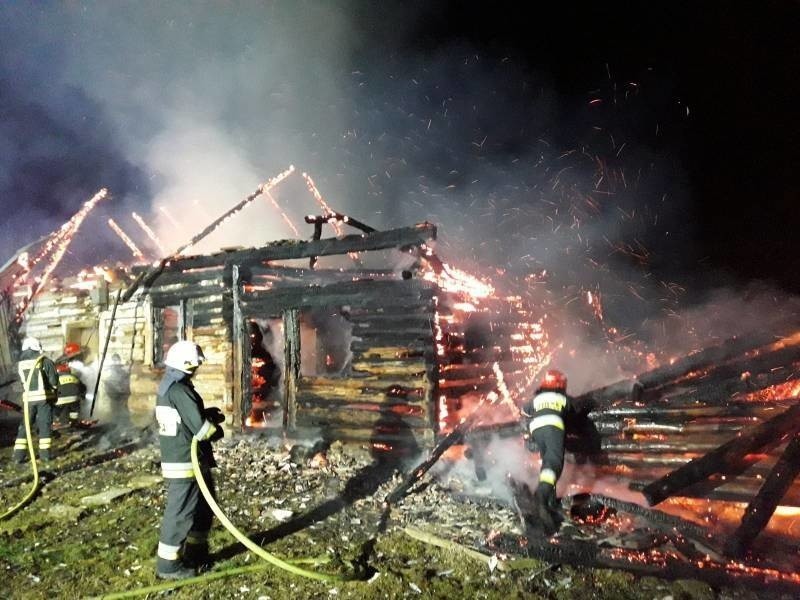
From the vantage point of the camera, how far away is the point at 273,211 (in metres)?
33.4

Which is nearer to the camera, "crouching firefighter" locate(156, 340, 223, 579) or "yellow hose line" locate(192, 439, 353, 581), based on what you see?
"yellow hose line" locate(192, 439, 353, 581)

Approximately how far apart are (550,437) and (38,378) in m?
9.06

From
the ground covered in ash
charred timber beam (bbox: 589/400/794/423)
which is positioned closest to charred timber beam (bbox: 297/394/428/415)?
the ground covered in ash

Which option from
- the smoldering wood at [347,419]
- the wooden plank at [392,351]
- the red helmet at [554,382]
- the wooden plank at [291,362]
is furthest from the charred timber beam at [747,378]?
Answer: the wooden plank at [291,362]


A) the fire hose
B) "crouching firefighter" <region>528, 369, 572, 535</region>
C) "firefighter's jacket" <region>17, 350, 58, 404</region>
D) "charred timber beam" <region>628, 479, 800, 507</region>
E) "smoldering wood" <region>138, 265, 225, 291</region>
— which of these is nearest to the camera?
the fire hose

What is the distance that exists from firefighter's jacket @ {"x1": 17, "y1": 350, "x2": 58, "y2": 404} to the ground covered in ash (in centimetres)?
126

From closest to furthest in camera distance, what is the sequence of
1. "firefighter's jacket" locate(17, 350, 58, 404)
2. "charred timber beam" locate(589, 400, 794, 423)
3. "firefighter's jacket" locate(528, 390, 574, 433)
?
"charred timber beam" locate(589, 400, 794, 423), "firefighter's jacket" locate(528, 390, 574, 433), "firefighter's jacket" locate(17, 350, 58, 404)

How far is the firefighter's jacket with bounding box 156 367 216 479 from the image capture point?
4898mm

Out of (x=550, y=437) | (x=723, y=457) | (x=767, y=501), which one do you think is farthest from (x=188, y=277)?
(x=767, y=501)

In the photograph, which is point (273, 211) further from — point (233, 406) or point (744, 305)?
point (744, 305)

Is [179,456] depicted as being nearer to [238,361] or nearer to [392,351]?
[392,351]

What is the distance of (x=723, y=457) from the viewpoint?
5953mm

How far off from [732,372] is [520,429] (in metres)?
3.12

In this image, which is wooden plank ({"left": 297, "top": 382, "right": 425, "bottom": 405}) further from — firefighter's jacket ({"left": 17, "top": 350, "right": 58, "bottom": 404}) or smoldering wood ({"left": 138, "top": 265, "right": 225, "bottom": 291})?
firefighter's jacket ({"left": 17, "top": 350, "right": 58, "bottom": 404})
